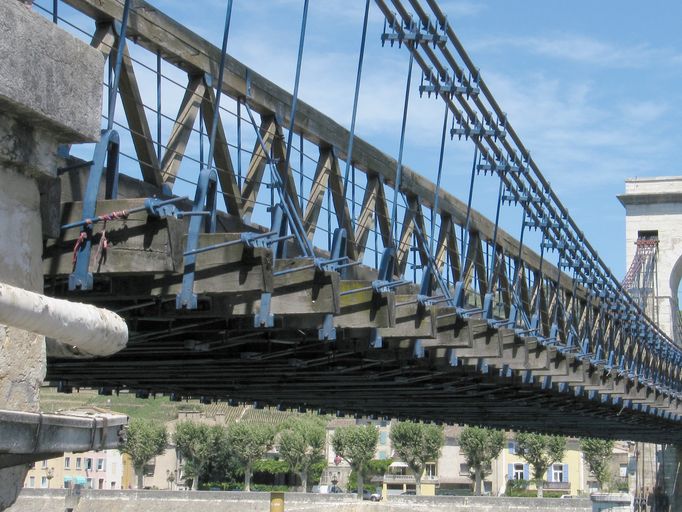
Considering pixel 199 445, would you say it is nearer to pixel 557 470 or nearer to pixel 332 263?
pixel 557 470

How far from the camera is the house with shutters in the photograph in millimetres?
104938

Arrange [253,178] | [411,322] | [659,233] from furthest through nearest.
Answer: [659,233], [411,322], [253,178]

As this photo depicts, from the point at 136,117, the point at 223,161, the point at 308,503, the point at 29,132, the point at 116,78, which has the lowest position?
the point at 308,503

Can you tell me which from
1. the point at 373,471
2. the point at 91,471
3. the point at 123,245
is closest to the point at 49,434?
the point at 123,245

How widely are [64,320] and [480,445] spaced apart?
308 feet

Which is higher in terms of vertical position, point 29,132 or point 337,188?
point 337,188

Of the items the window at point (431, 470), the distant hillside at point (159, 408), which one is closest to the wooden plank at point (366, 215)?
the distant hillside at point (159, 408)

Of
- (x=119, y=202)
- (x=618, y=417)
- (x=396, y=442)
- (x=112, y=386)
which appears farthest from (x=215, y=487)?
(x=119, y=202)

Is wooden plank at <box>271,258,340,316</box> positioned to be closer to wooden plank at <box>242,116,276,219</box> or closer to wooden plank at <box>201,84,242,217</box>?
wooden plank at <box>201,84,242,217</box>

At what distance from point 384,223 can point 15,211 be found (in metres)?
13.6

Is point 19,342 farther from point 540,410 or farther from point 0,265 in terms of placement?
point 540,410

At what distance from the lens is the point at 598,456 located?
9688cm

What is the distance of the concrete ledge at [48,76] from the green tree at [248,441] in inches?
3683

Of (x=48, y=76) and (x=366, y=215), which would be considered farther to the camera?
(x=366, y=215)
